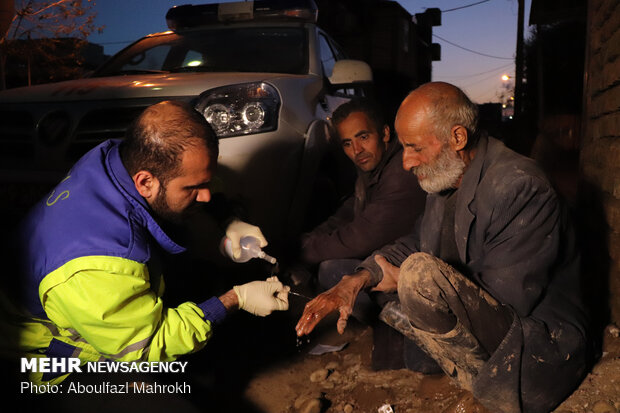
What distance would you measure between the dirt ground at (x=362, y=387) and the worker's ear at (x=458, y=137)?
1131 mm

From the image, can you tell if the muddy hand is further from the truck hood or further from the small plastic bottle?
the truck hood

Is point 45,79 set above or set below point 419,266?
above

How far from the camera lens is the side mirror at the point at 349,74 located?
386 centimetres

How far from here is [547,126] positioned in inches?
494

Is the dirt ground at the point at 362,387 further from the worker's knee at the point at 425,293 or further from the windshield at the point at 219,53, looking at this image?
the windshield at the point at 219,53

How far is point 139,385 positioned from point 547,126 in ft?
41.9

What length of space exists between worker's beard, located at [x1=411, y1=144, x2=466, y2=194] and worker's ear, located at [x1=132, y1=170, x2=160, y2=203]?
4.03 feet

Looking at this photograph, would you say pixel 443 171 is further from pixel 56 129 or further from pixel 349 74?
pixel 56 129

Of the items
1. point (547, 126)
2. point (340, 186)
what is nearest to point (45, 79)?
point (547, 126)

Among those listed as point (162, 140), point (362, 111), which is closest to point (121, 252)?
point (162, 140)

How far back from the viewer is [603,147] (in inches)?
108

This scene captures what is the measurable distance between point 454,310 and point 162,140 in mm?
1298

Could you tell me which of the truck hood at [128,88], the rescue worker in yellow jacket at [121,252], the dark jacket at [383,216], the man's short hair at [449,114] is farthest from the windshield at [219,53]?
the rescue worker in yellow jacket at [121,252]

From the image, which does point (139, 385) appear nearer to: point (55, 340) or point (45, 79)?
point (55, 340)
